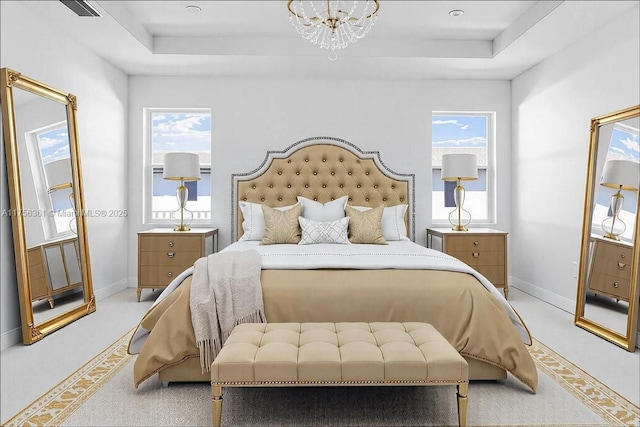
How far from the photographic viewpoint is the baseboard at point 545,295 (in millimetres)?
3901

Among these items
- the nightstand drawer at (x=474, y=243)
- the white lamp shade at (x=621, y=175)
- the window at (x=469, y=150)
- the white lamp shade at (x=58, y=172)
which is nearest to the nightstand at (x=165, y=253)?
the white lamp shade at (x=58, y=172)

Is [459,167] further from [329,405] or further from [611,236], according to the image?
[329,405]

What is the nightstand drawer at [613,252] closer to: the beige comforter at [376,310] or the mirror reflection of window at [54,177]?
the beige comforter at [376,310]

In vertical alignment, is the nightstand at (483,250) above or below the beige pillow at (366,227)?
below

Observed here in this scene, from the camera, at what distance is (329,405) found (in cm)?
208

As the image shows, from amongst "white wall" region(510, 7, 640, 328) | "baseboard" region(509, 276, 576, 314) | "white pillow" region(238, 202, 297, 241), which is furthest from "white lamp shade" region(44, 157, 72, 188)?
"baseboard" region(509, 276, 576, 314)

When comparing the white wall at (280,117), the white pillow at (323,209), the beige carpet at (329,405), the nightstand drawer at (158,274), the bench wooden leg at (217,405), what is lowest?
the beige carpet at (329,405)

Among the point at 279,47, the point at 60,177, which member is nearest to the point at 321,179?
the point at 279,47

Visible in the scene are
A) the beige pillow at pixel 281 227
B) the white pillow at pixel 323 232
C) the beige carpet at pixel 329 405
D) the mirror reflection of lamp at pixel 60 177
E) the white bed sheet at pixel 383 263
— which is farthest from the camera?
the beige pillow at pixel 281 227

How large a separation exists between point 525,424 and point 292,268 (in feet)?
4.42

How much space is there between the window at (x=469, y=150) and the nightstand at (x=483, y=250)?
668 mm

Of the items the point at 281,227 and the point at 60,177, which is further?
the point at 281,227

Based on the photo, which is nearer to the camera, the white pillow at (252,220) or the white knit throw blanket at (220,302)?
the white knit throw blanket at (220,302)

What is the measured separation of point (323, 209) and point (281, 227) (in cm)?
53
